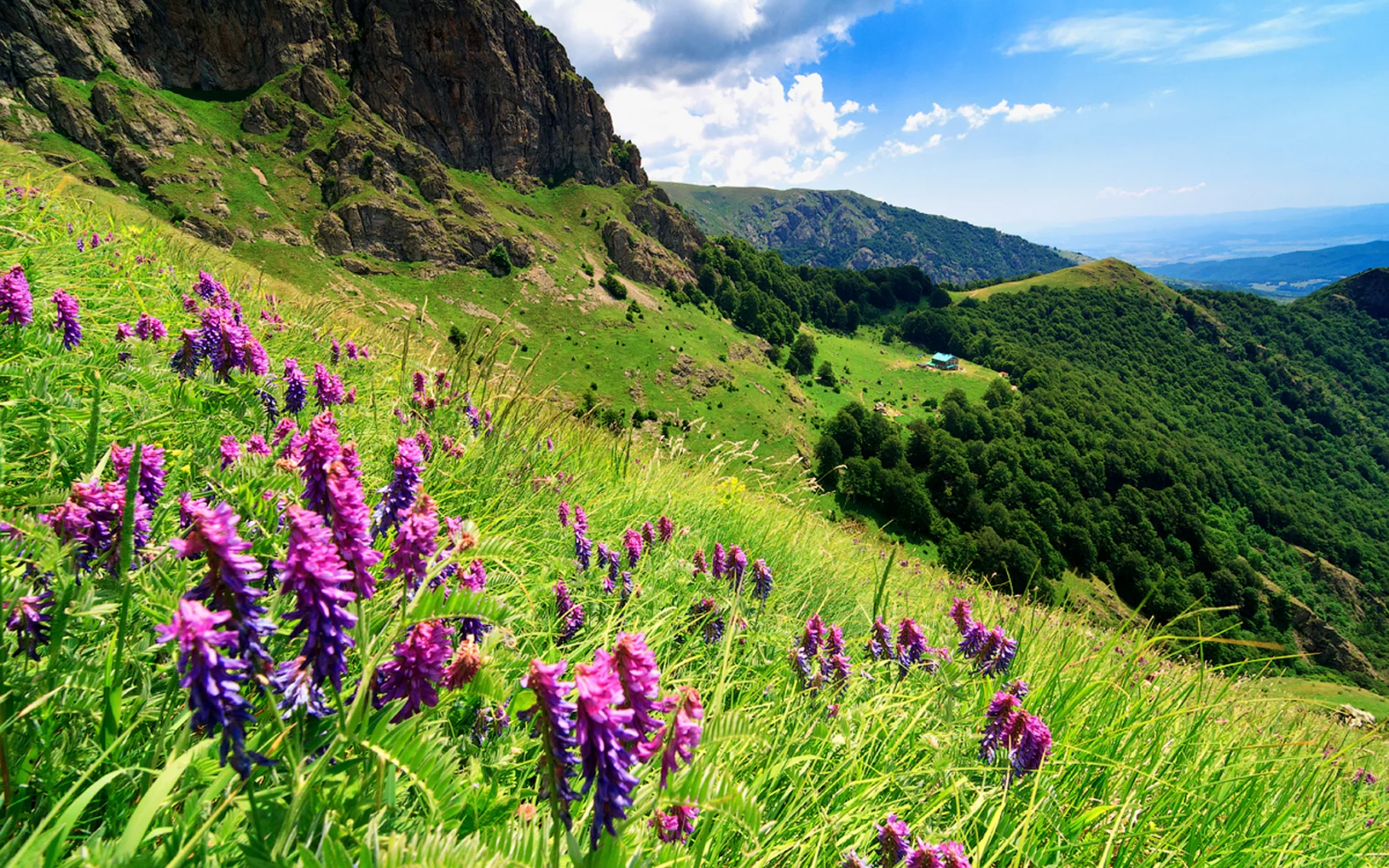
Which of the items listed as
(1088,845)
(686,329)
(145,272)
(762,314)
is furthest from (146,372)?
(762,314)

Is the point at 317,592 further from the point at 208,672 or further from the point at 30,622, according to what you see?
the point at 30,622

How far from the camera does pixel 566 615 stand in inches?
109

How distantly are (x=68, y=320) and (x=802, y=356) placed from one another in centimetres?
13505

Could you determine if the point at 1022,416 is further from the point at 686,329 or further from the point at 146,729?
the point at 146,729

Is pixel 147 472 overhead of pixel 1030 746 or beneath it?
overhead

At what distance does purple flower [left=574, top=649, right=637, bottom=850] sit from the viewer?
3.88 ft

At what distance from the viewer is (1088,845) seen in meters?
2.30

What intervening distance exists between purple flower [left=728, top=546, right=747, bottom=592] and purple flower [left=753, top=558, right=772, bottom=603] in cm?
9

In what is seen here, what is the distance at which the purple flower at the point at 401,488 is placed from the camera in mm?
1864

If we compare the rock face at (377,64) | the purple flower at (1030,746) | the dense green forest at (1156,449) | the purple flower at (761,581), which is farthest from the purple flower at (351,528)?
the rock face at (377,64)

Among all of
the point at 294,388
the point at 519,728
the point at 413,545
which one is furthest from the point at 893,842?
the point at 294,388

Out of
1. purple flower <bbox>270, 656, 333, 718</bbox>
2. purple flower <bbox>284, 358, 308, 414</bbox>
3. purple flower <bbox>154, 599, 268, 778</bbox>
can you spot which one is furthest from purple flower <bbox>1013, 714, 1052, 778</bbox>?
purple flower <bbox>284, 358, 308, 414</bbox>

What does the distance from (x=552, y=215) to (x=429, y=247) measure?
36163mm

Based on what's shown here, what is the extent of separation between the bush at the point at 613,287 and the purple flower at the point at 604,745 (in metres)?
117
